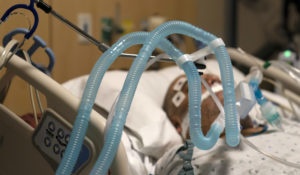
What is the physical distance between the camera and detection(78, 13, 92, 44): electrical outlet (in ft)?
5.40

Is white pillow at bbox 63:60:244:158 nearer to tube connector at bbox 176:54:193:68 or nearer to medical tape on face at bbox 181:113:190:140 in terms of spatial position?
medical tape on face at bbox 181:113:190:140

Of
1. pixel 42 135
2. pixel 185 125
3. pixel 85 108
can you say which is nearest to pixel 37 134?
pixel 42 135

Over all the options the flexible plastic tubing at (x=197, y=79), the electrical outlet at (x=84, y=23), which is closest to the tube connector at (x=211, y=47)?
the flexible plastic tubing at (x=197, y=79)

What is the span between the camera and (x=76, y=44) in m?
1.64

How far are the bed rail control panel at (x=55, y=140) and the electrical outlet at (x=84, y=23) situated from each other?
958mm

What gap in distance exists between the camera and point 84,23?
1673mm

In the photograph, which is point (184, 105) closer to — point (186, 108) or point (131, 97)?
point (186, 108)

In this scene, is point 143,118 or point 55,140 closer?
point 55,140

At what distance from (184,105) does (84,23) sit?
2.25 ft

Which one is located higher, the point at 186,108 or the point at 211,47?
the point at 186,108

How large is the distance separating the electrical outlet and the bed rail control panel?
0.96 meters

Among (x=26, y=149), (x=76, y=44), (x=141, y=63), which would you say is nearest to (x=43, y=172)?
(x=26, y=149)

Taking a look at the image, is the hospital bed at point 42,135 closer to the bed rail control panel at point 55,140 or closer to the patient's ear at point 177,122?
the bed rail control panel at point 55,140

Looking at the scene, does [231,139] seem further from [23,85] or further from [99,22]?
[99,22]
